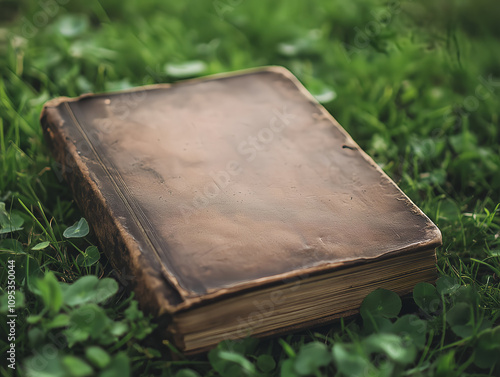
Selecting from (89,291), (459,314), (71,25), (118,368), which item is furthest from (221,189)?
(71,25)

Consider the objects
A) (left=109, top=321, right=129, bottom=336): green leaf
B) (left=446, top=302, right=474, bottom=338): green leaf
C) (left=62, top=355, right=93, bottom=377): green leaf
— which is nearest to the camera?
(left=62, top=355, right=93, bottom=377): green leaf

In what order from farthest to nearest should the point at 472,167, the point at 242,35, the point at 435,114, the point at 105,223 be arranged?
the point at 242,35
the point at 435,114
the point at 472,167
the point at 105,223

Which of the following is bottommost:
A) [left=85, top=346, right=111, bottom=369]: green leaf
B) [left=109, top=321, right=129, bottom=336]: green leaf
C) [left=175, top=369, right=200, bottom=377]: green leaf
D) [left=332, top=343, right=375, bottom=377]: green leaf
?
[left=175, top=369, right=200, bottom=377]: green leaf

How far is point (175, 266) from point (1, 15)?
1.83 meters

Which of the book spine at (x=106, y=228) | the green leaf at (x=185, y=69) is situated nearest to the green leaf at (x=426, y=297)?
the book spine at (x=106, y=228)

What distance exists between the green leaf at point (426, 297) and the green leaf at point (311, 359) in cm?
30

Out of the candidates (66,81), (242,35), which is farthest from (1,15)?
(242,35)

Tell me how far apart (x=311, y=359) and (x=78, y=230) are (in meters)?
0.67

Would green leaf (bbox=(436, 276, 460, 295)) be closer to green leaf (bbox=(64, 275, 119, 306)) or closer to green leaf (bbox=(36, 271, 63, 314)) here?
green leaf (bbox=(64, 275, 119, 306))

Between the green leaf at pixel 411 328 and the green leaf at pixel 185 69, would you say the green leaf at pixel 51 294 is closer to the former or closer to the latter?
the green leaf at pixel 411 328

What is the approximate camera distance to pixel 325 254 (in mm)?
1253

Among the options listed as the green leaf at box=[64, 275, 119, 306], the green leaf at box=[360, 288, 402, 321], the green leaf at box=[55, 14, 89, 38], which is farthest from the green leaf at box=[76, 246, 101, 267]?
the green leaf at box=[55, 14, 89, 38]

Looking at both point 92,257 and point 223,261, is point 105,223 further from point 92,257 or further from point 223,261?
point 223,261

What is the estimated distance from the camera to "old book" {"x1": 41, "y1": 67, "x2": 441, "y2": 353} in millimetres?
1197
